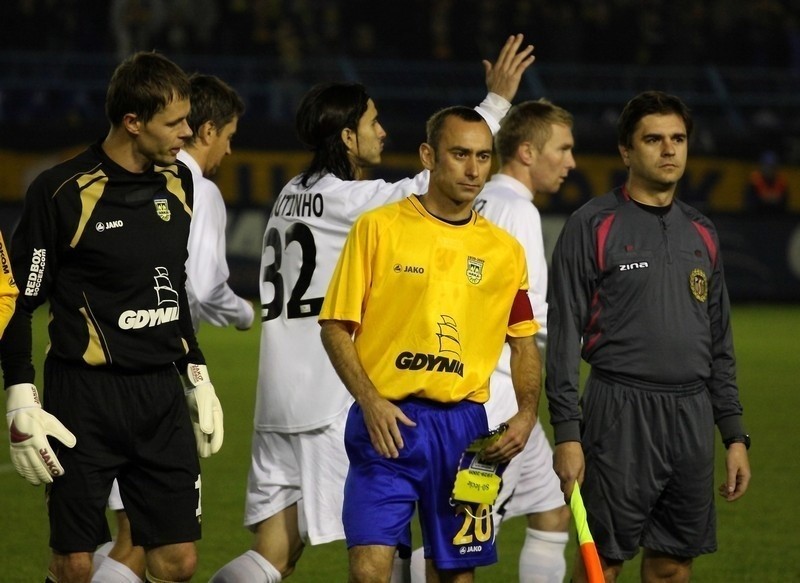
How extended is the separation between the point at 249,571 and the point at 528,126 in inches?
103

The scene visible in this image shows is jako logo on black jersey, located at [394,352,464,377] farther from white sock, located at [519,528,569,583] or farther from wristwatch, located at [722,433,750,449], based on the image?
white sock, located at [519,528,569,583]

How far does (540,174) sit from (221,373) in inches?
306


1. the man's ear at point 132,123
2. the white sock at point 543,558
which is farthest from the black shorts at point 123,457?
the white sock at point 543,558

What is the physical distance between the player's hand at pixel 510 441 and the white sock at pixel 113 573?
5.22 feet

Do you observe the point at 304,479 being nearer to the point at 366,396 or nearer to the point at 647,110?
the point at 366,396

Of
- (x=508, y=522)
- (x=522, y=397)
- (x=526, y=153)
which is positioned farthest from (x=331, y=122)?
(x=508, y=522)

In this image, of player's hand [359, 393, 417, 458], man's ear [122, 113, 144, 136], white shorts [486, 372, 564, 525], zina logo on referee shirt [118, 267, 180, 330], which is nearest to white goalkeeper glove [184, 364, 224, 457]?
zina logo on referee shirt [118, 267, 180, 330]

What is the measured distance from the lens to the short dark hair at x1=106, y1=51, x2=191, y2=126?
16.5 feet

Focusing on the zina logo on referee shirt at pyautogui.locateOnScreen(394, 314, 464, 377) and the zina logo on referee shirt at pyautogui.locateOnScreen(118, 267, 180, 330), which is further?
the zina logo on referee shirt at pyautogui.locateOnScreen(118, 267, 180, 330)

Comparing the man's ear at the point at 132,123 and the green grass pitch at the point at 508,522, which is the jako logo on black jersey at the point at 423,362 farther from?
the green grass pitch at the point at 508,522

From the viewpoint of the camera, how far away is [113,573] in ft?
18.4

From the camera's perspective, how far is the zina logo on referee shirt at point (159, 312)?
16.5 feet

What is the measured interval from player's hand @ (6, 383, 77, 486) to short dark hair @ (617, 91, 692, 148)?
7.63ft

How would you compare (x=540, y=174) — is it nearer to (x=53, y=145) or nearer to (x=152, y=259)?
(x=152, y=259)
